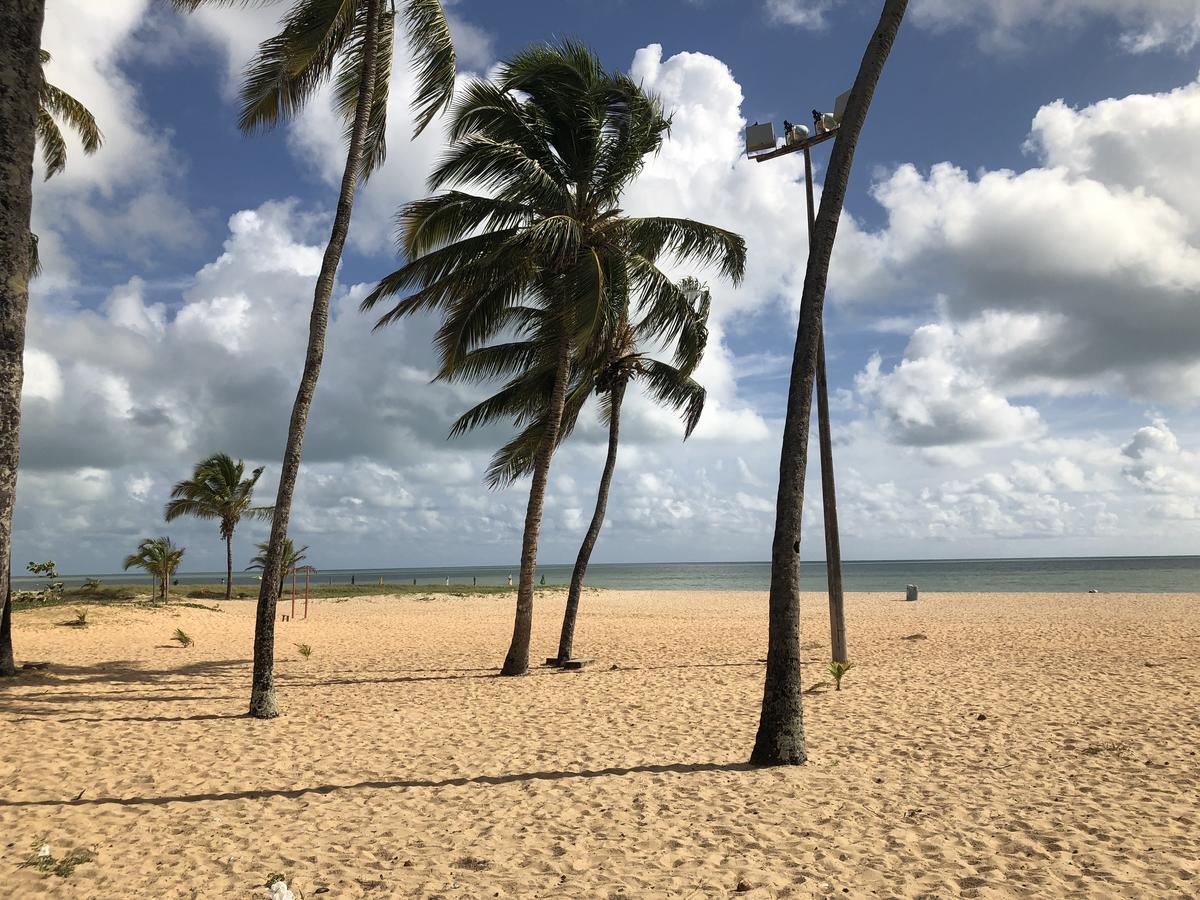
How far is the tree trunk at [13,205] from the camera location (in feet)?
11.0

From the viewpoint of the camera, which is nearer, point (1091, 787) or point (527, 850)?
point (527, 850)

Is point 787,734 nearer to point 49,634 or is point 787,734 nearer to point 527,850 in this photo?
point 527,850

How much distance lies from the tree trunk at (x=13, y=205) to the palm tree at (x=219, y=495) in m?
32.6

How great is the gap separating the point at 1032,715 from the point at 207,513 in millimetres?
33662

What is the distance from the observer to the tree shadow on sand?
17.9 feet

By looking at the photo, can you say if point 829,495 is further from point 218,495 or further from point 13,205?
point 218,495

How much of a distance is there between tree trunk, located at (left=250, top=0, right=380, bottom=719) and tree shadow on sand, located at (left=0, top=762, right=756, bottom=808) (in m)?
2.94

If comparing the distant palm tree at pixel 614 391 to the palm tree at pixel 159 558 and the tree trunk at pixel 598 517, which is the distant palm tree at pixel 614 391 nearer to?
the tree trunk at pixel 598 517

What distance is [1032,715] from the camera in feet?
25.3

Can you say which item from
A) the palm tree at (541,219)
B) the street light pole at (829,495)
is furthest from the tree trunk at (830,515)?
the palm tree at (541,219)

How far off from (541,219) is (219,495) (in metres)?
27.4

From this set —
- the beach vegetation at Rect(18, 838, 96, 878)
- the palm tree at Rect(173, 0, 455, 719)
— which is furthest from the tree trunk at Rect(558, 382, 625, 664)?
the beach vegetation at Rect(18, 838, 96, 878)

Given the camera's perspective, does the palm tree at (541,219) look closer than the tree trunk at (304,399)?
No

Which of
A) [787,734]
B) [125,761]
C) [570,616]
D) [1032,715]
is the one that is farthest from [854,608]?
[125,761]
